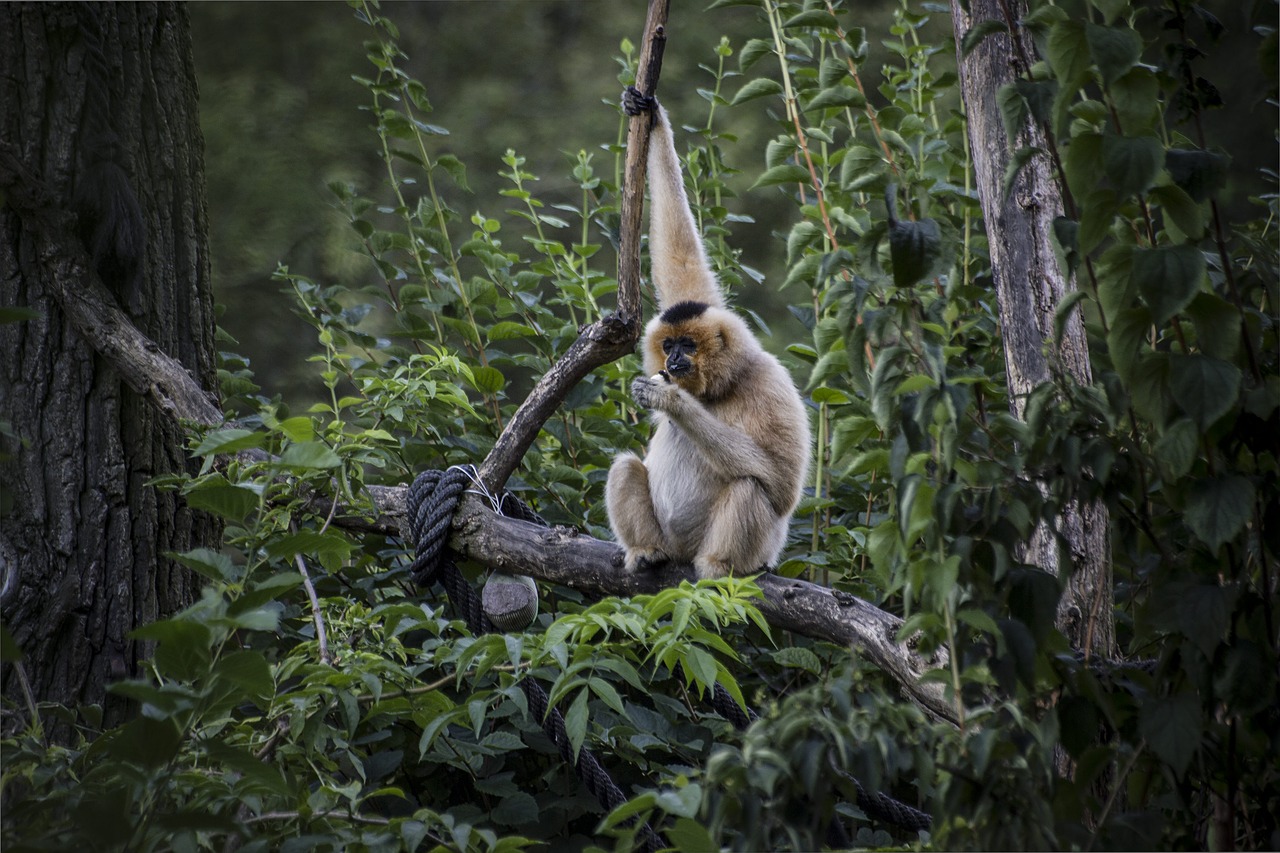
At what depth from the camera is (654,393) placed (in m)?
3.88

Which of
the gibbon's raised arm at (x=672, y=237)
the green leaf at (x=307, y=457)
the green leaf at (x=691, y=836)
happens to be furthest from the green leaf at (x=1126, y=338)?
the gibbon's raised arm at (x=672, y=237)

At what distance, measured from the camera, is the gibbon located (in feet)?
12.7

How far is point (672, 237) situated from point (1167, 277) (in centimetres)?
297

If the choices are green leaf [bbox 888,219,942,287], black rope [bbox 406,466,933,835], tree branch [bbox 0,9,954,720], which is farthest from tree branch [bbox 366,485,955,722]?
green leaf [bbox 888,219,942,287]

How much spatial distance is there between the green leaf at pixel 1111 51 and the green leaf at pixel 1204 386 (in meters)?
0.39

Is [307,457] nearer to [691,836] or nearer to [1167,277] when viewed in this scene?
[691,836]

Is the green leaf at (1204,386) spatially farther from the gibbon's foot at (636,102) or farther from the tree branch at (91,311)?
the tree branch at (91,311)

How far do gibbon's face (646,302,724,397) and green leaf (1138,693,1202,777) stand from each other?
2.78 metres

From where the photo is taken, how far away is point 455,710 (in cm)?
217

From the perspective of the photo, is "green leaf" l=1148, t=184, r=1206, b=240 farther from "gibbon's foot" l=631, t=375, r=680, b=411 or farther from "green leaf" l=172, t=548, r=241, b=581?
"gibbon's foot" l=631, t=375, r=680, b=411

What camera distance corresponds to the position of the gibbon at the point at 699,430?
3879 mm

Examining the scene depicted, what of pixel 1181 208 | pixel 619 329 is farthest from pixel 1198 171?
pixel 619 329

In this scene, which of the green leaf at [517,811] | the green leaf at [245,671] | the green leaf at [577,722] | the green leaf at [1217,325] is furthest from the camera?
the green leaf at [517,811]

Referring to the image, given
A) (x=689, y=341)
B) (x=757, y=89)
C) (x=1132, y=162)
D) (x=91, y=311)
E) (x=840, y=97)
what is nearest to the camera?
(x=1132, y=162)
